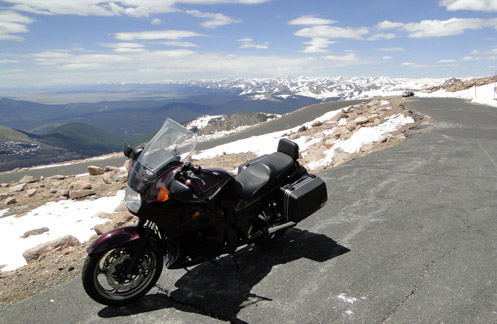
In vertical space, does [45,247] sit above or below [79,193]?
above

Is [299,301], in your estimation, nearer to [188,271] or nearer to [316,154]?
[188,271]

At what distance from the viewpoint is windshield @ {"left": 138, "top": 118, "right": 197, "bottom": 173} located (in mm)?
3881

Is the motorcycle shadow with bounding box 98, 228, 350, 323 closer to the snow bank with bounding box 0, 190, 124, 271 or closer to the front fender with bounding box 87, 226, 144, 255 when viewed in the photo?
the front fender with bounding box 87, 226, 144, 255

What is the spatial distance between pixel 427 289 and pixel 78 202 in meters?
10.7

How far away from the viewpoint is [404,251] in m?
4.68

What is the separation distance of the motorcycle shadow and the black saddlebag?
554 millimetres

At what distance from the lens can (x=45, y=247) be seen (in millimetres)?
6535

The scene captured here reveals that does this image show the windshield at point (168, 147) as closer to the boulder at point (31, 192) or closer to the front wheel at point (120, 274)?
the front wheel at point (120, 274)

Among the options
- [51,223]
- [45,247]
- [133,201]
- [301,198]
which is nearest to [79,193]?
[51,223]

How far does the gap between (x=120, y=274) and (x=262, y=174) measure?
236 centimetres

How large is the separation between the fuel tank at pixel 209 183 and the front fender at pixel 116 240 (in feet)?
2.83

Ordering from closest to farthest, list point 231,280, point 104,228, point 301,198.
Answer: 1. point 231,280
2. point 301,198
3. point 104,228

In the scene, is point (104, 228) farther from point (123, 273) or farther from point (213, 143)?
point (213, 143)

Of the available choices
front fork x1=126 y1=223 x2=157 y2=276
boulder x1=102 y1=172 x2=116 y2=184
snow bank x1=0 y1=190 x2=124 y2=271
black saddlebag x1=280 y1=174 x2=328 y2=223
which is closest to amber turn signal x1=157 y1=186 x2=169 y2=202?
front fork x1=126 y1=223 x2=157 y2=276
